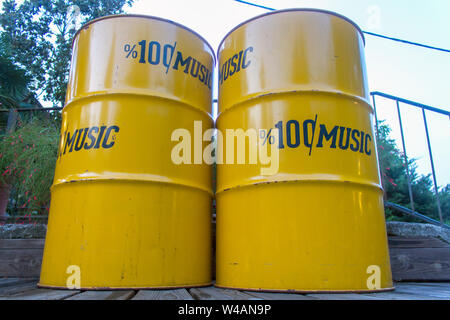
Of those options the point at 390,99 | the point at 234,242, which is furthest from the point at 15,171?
the point at 390,99

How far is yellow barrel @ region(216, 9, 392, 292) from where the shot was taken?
1.79m

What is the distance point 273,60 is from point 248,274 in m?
1.30

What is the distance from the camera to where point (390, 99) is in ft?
11.0

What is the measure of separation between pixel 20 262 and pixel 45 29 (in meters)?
10.5

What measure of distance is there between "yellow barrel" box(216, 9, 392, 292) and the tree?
9.44 metres

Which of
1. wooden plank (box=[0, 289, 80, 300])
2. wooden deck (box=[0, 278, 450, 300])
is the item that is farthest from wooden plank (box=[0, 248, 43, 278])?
wooden plank (box=[0, 289, 80, 300])

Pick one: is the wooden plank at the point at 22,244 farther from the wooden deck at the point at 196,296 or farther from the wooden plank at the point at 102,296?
the wooden plank at the point at 102,296

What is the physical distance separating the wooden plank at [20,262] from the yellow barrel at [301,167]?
1288 mm

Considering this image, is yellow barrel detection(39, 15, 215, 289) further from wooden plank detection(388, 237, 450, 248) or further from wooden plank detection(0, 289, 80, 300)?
wooden plank detection(388, 237, 450, 248)

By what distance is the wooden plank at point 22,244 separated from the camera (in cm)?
240

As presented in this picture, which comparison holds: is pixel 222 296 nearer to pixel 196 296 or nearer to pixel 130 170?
pixel 196 296

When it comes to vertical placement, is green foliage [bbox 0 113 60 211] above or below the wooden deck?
above

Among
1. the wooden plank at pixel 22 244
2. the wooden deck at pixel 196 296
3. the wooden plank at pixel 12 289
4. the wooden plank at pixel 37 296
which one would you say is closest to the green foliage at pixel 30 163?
the wooden plank at pixel 22 244
